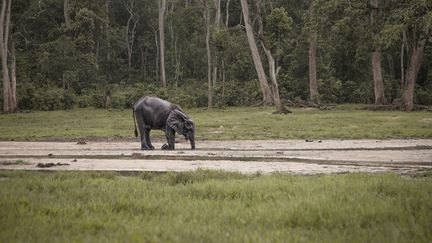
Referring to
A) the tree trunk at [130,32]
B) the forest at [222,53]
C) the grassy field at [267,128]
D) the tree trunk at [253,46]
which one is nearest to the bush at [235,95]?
the forest at [222,53]

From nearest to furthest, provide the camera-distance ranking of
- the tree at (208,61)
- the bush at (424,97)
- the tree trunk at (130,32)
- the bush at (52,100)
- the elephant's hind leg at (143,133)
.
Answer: the elephant's hind leg at (143,133), the tree at (208,61), the bush at (52,100), the bush at (424,97), the tree trunk at (130,32)

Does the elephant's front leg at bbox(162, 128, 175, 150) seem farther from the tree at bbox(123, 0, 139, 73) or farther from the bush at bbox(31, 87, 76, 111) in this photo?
the tree at bbox(123, 0, 139, 73)

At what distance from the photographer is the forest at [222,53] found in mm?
35969

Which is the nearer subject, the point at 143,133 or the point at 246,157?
the point at 246,157

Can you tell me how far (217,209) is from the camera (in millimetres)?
7652

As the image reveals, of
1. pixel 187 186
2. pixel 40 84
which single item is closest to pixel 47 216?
pixel 187 186

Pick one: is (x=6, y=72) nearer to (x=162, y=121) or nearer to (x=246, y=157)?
(x=162, y=121)

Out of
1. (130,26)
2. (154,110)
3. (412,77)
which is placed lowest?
(154,110)

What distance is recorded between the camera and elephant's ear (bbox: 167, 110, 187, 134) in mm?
17641

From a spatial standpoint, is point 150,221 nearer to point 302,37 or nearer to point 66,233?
point 66,233

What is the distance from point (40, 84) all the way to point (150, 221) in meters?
46.8

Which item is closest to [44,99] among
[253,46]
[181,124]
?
[253,46]

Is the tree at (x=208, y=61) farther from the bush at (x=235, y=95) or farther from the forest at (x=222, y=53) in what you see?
the bush at (x=235, y=95)

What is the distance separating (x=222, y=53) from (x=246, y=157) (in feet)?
102
